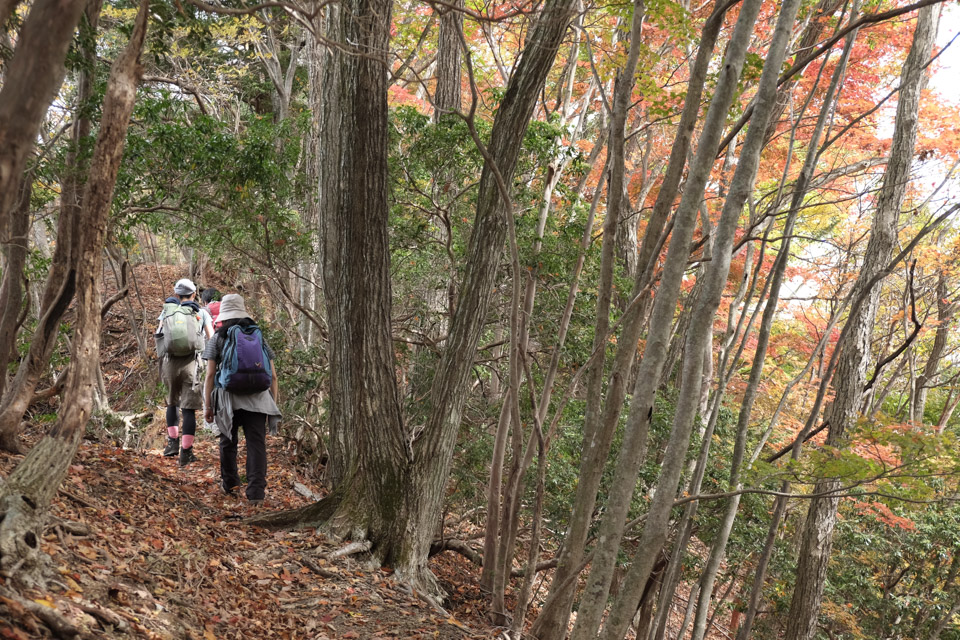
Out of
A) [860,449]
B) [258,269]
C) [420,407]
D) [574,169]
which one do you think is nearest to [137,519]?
[420,407]

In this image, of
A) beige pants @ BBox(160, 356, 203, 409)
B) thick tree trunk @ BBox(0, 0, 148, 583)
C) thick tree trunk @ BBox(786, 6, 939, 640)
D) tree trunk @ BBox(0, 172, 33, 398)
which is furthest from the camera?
thick tree trunk @ BBox(786, 6, 939, 640)

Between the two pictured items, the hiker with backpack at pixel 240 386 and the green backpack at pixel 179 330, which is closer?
the hiker with backpack at pixel 240 386

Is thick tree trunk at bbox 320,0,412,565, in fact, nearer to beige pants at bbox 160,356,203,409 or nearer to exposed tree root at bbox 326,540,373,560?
exposed tree root at bbox 326,540,373,560

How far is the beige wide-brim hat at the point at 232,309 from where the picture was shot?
558 cm

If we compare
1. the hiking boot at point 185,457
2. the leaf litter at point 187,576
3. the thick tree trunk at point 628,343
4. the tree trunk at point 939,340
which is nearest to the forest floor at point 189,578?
the leaf litter at point 187,576

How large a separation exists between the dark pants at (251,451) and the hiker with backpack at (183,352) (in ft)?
3.57

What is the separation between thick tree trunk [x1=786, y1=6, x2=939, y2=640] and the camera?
324 inches

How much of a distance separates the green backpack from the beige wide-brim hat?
48.9 inches

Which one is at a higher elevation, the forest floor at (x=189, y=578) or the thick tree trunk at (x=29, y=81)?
the thick tree trunk at (x=29, y=81)

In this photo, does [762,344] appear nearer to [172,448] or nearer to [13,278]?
[13,278]

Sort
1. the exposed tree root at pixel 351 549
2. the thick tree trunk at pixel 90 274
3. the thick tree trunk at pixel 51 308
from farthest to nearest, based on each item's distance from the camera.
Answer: the exposed tree root at pixel 351 549 < the thick tree trunk at pixel 51 308 < the thick tree trunk at pixel 90 274

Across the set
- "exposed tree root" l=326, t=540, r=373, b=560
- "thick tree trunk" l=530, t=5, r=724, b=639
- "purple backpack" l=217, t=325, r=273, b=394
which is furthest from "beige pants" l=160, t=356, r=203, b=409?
"thick tree trunk" l=530, t=5, r=724, b=639

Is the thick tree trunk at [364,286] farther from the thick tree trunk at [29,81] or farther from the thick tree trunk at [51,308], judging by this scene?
the thick tree trunk at [29,81]

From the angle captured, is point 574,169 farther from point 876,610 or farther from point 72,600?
point 876,610
